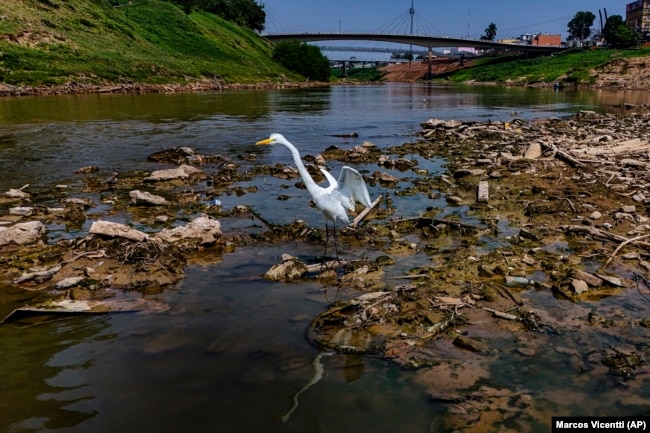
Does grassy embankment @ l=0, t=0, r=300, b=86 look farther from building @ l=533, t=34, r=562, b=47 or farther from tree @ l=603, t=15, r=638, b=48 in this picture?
building @ l=533, t=34, r=562, b=47

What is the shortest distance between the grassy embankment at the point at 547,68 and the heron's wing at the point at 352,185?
84.2 metres

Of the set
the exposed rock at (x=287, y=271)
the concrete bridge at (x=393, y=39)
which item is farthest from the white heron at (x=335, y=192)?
the concrete bridge at (x=393, y=39)

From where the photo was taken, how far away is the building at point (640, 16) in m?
138

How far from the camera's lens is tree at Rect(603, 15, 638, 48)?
103312mm

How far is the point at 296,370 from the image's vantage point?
479cm

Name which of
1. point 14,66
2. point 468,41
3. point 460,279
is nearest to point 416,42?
point 468,41

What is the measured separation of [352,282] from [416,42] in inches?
5856

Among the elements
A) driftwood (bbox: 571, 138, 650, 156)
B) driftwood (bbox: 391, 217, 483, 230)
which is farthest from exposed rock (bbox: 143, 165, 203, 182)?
driftwood (bbox: 571, 138, 650, 156)

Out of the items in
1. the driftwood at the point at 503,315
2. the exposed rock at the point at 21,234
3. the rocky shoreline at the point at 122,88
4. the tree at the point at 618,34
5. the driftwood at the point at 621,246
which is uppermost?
the tree at the point at 618,34

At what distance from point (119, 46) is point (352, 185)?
67.3 m

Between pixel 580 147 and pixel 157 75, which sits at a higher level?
pixel 157 75

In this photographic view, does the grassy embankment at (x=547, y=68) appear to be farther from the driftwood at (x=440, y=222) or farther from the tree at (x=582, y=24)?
the driftwood at (x=440, y=222)

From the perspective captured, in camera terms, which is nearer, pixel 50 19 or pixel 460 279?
pixel 460 279

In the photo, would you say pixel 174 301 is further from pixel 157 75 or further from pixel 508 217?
pixel 157 75
